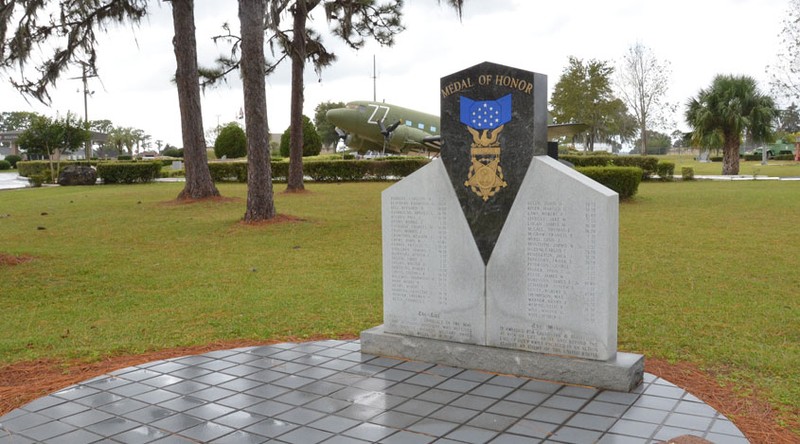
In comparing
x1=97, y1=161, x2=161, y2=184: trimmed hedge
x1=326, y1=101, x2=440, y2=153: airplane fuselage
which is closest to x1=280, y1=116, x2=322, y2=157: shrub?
x1=326, y1=101, x2=440, y2=153: airplane fuselage

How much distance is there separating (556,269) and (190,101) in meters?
14.7

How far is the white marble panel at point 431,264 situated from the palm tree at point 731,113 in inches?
1036

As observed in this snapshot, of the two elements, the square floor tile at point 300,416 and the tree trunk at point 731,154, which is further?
the tree trunk at point 731,154

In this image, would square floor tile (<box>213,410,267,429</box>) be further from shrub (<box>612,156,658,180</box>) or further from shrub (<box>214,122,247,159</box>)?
shrub (<box>214,122,247,159</box>)

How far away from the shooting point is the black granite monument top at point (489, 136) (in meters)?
4.52

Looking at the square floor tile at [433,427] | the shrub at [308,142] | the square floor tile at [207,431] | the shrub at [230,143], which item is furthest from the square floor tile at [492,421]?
the shrub at [230,143]

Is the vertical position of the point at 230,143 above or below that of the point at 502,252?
above

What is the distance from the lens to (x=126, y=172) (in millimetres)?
28344

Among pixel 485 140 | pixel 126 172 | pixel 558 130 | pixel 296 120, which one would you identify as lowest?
pixel 126 172

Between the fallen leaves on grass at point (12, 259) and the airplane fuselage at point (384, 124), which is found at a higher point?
the airplane fuselage at point (384, 124)

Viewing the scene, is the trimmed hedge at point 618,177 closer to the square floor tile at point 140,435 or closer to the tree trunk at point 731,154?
the tree trunk at point 731,154

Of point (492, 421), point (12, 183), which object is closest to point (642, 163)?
point (492, 421)

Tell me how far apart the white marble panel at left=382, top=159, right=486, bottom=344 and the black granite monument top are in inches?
4.7

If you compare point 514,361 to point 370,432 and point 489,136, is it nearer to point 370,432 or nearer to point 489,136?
point 370,432
